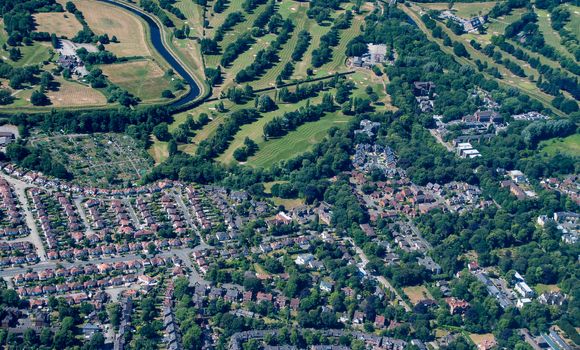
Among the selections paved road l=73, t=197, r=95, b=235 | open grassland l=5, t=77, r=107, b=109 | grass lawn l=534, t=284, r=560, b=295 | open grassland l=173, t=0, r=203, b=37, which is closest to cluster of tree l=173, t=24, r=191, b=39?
open grassland l=173, t=0, r=203, b=37

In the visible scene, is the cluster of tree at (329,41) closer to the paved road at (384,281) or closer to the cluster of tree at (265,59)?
the cluster of tree at (265,59)

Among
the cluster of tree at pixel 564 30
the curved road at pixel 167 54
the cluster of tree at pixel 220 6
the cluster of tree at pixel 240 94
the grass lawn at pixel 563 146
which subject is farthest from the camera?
the cluster of tree at pixel 220 6

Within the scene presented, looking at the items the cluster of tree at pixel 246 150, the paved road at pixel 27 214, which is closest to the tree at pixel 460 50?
the cluster of tree at pixel 246 150

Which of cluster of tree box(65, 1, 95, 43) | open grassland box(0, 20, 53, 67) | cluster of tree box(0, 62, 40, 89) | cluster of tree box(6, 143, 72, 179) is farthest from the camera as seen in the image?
cluster of tree box(65, 1, 95, 43)

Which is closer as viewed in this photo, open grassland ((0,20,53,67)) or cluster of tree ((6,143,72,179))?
cluster of tree ((6,143,72,179))

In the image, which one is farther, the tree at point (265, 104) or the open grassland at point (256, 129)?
the tree at point (265, 104)

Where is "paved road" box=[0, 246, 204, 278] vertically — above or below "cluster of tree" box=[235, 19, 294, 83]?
below

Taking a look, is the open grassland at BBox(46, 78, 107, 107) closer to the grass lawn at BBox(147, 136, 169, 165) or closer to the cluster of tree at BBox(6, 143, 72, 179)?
the grass lawn at BBox(147, 136, 169, 165)

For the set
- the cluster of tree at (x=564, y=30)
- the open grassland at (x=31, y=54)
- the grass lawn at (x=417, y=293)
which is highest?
the cluster of tree at (x=564, y=30)
